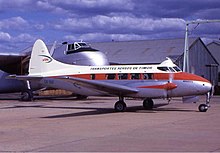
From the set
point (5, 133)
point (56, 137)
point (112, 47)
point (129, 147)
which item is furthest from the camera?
point (112, 47)

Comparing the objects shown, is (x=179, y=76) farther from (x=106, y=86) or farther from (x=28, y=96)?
(x=28, y=96)

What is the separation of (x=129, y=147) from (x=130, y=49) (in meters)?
60.9

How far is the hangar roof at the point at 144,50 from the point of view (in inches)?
2616

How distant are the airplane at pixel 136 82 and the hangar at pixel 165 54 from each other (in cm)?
3902

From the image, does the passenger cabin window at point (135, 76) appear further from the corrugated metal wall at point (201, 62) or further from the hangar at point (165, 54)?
the corrugated metal wall at point (201, 62)

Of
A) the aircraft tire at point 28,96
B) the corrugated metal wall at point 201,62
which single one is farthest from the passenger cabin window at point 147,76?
the corrugated metal wall at point 201,62

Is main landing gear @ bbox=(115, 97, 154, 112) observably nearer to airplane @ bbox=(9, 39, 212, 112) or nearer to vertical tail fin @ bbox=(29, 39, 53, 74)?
airplane @ bbox=(9, 39, 212, 112)

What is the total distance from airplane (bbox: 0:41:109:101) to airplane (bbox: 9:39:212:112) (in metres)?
9.73

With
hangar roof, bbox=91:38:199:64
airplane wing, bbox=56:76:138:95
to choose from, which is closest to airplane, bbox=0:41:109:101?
airplane wing, bbox=56:76:138:95

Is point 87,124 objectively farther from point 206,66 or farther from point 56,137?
point 206,66

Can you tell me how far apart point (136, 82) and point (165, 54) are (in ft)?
142

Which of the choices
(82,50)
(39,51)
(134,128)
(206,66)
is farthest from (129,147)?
(206,66)

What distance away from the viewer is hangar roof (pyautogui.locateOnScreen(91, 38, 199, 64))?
66.4 metres

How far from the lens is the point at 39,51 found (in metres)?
28.8
